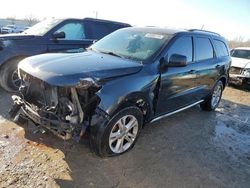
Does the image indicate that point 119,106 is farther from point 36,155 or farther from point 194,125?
point 194,125

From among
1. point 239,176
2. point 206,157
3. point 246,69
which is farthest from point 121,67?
point 246,69

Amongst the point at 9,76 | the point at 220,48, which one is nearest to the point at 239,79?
the point at 220,48

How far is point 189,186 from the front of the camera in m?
3.46

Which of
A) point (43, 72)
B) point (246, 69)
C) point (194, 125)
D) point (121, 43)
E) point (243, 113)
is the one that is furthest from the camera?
point (246, 69)

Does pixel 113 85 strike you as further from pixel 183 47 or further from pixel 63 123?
pixel 183 47

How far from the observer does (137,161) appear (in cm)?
388

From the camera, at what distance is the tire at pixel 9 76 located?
611cm

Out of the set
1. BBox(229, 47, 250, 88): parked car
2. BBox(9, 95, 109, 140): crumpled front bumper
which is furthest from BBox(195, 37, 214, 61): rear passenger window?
BBox(229, 47, 250, 88): parked car

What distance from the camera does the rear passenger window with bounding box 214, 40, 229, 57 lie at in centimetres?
638

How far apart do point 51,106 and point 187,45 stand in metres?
2.84

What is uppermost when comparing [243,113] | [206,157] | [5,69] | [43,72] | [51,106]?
[43,72]

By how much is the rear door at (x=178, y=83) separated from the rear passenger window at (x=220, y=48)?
4.92 feet

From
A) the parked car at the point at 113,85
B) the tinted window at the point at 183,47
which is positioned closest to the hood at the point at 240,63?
the parked car at the point at 113,85

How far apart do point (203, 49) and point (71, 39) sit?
3464 millimetres
